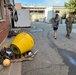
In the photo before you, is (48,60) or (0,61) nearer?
(0,61)

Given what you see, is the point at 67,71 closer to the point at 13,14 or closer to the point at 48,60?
the point at 48,60

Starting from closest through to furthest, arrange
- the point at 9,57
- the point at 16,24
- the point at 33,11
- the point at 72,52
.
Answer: the point at 9,57, the point at 72,52, the point at 16,24, the point at 33,11

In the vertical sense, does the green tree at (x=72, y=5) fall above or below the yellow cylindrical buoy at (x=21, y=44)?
above

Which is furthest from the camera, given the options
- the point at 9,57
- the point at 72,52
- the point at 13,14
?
the point at 13,14

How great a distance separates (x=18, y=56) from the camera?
6.14 meters

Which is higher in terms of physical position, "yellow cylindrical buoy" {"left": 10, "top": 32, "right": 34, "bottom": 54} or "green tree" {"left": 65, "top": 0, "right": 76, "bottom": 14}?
"green tree" {"left": 65, "top": 0, "right": 76, "bottom": 14}

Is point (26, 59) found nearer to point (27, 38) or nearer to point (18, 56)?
point (18, 56)

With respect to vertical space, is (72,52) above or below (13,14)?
below

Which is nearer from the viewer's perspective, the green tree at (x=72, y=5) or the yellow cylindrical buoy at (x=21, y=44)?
the yellow cylindrical buoy at (x=21, y=44)

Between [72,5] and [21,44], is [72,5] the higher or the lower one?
the higher one

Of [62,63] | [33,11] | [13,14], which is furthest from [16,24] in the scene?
[33,11]

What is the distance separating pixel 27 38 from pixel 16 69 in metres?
1.60

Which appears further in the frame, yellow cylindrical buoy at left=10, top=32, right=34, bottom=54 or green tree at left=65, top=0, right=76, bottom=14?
green tree at left=65, top=0, right=76, bottom=14

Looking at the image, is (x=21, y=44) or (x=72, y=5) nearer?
(x=21, y=44)
